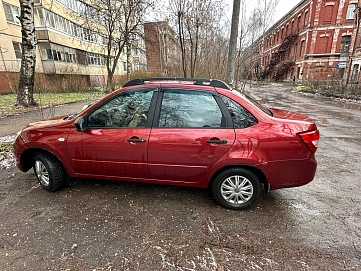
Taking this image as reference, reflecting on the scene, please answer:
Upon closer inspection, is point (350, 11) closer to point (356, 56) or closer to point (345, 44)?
point (345, 44)

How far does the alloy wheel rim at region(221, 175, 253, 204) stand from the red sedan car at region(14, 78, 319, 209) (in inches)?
0.5

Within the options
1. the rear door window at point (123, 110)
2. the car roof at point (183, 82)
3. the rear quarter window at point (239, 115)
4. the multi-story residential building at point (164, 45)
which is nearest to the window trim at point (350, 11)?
the multi-story residential building at point (164, 45)

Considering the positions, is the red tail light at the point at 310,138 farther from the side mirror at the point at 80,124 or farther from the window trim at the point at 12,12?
the window trim at the point at 12,12

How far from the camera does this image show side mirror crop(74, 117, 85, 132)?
2872 mm

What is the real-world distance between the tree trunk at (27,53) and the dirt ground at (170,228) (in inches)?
320

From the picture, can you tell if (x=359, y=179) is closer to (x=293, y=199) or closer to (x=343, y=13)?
(x=293, y=199)

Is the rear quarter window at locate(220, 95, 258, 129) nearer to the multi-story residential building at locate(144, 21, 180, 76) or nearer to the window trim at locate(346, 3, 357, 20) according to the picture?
the multi-story residential building at locate(144, 21, 180, 76)

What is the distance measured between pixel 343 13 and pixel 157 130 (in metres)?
43.8

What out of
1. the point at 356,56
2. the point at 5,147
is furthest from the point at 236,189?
the point at 356,56

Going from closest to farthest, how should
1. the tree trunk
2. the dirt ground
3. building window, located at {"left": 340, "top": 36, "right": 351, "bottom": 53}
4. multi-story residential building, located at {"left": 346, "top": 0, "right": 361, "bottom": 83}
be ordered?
the dirt ground
the tree trunk
multi-story residential building, located at {"left": 346, "top": 0, "right": 361, "bottom": 83}
building window, located at {"left": 340, "top": 36, "right": 351, "bottom": 53}

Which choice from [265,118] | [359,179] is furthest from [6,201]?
[359,179]

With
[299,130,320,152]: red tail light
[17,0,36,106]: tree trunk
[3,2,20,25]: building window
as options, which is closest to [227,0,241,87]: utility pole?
[299,130,320,152]: red tail light

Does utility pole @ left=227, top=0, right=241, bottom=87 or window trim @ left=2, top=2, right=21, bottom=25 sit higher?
window trim @ left=2, top=2, right=21, bottom=25

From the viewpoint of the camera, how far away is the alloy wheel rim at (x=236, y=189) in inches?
110
